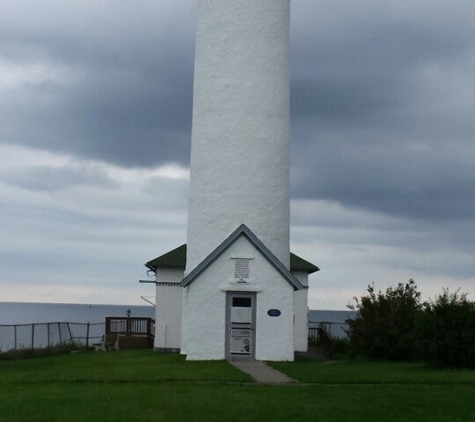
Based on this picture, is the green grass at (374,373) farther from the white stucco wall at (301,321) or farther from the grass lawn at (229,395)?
the white stucco wall at (301,321)

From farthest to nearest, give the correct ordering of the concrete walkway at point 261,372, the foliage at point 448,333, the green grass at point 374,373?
1. the foliage at point 448,333
2. the concrete walkway at point 261,372
3. the green grass at point 374,373

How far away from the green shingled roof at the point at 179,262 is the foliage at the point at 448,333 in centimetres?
1012

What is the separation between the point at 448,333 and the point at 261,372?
17.9 feet

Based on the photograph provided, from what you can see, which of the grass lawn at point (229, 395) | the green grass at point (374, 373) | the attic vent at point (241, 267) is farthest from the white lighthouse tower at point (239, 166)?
the grass lawn at point (229, 395)

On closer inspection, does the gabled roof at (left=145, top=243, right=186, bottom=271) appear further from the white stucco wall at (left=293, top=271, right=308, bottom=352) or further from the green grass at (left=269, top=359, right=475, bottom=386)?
the green grass at (left=269, top=359, right=475, bottom=386)

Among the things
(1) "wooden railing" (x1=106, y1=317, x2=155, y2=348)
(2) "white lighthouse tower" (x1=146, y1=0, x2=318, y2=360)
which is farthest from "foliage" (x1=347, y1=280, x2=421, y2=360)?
(1) "wooden railing" (x1=106, y1=317, x2=155, y2=348)

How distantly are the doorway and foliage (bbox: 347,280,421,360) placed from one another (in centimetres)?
457

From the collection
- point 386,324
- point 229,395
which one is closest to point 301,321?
point 386,324

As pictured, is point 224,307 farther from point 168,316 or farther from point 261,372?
point 168,316

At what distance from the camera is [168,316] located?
111 feet

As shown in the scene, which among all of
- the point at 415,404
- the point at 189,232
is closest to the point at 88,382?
the point at 415,404

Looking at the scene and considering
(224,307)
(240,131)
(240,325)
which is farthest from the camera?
(240,131)

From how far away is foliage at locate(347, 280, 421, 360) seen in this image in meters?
30.1

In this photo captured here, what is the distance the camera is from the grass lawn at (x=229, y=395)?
1544 centimetres
